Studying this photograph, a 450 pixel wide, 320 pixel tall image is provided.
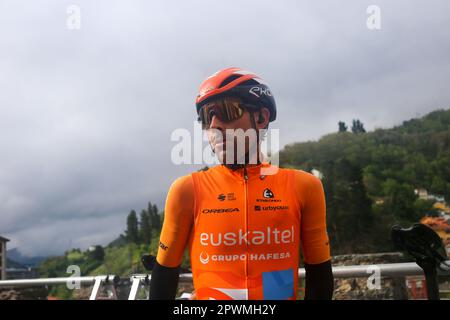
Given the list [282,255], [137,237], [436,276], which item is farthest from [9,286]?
[137,237]

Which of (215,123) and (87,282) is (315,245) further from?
(87,282)

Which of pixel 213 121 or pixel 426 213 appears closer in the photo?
pixel 213 121

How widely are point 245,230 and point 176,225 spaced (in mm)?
375

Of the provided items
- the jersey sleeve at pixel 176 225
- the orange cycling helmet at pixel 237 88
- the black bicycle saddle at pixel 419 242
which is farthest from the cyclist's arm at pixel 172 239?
the black bicycle saddle at pixel 419 242

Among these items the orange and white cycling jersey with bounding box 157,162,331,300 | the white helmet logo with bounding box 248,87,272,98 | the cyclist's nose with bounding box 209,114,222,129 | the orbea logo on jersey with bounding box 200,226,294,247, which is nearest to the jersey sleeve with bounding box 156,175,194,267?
the orange and white cycling jersey with bounding box 157,162,331,300

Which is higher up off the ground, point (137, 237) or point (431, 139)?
point (431, 139)

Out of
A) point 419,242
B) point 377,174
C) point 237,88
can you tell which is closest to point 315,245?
point 419,242

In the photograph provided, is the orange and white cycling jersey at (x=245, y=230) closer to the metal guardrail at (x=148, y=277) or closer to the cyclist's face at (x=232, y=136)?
the cyclist's face at (x=232, y=136)

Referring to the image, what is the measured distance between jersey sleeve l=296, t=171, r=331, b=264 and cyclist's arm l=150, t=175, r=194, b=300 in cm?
59

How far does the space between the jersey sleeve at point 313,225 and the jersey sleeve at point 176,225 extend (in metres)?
0.59

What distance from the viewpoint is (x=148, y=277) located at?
10.1 feet
